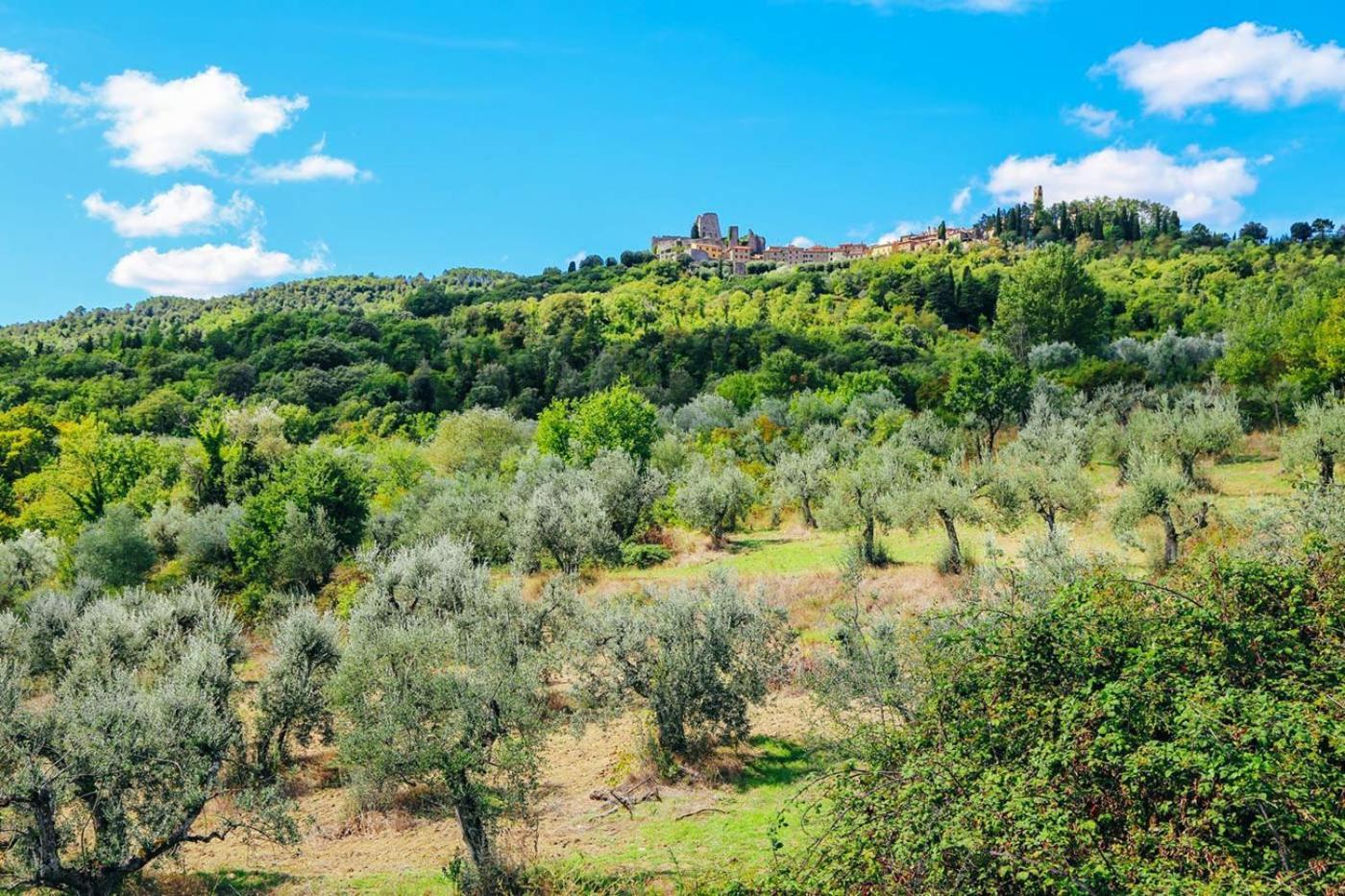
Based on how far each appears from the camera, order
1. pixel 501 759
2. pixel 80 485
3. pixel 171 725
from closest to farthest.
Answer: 1. pixel 501 759
2. pixel 171 725
3. pixel 80 485

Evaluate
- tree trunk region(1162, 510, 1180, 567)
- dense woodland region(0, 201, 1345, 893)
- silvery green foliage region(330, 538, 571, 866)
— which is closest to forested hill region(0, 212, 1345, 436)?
dense woodland region(0, 201, 1345, 893)

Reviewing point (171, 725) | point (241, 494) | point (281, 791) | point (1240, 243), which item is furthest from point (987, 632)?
point (1240, 243)

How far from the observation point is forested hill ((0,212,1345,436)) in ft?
219

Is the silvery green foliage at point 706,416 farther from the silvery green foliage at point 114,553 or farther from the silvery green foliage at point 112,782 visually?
the silvery green foliage at point 112,782

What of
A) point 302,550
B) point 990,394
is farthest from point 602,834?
point 990,394

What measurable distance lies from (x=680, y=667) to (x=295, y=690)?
999cm

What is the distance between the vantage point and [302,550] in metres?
35.5

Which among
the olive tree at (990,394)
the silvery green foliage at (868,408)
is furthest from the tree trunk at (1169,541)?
the silvery green foliage at (868,408)

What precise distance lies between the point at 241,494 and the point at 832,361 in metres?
60.0

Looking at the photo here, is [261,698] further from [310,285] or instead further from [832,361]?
[310,285]

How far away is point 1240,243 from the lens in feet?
398

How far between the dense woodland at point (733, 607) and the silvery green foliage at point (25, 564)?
269 millimetres

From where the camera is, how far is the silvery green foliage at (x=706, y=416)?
6625cm

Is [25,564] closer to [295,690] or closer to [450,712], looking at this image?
[295,690]
